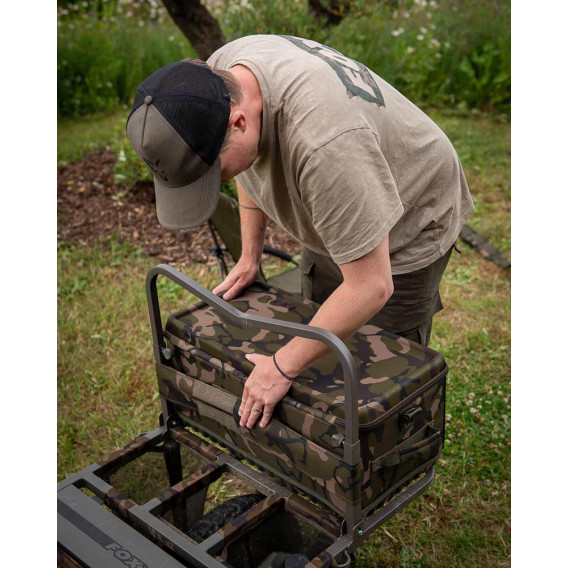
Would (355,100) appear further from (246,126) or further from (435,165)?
(435,165)

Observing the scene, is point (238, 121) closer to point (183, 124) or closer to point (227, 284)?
point (183, 124)

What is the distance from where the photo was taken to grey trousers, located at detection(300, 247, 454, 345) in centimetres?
228

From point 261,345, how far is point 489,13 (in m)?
7.60

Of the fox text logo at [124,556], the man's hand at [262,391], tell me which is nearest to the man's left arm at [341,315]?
the man's hand at [262,391]

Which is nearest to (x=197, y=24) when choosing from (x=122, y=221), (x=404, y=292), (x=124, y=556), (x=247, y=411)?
(x=122, y=221)

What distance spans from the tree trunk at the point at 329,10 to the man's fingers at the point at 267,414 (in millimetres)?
6734

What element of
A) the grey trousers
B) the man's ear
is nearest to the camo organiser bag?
the grey trousers

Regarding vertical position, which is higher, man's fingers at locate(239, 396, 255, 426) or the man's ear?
the man's ear

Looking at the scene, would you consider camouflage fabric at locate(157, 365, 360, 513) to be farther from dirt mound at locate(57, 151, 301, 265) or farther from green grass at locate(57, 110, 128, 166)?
green grass at locate(57, 110, 128, 166)

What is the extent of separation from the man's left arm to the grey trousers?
1.85ft

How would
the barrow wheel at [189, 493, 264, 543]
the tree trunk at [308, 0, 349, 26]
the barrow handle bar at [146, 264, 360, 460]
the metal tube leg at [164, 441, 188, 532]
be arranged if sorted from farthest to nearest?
the tree trunk at [308, 0, 349, 26] → the metal tube leg at [164, 441, 188, 532] → the barrow wheel at [189, 493, 264, 543] → the barrow handle bar at [146, 264, 360, 460]

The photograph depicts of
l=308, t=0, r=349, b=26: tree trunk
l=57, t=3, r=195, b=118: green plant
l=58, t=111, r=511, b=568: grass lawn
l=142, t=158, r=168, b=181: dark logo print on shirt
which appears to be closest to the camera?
l=142, t=158, r=168, b=181: dark logo print on shirt

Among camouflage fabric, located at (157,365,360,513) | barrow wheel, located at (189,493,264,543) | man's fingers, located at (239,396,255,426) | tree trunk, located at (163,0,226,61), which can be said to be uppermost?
tree trunk, located at (163,0,226,61)

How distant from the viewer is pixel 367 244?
5.31ft
